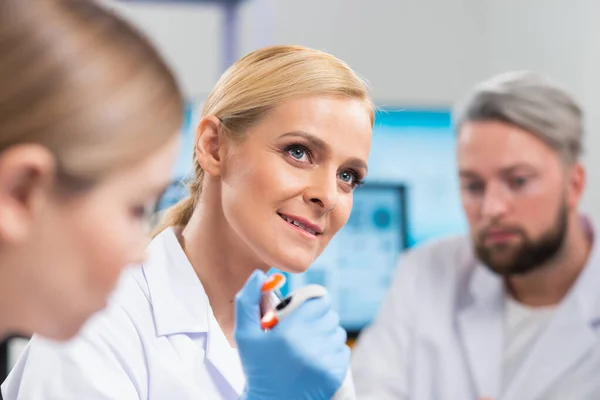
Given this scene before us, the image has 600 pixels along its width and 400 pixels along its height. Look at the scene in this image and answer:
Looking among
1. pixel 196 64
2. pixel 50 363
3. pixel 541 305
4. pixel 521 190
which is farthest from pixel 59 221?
pixel 196 64

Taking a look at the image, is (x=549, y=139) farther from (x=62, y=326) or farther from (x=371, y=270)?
(x=62, y=326)

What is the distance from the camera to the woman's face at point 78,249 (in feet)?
1.71

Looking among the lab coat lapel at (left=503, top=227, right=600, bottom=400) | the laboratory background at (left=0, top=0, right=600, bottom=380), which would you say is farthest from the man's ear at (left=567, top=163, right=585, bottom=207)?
the laboratory background at (left=0, top=0, right=600, bottom=380)

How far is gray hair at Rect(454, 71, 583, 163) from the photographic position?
5.71ft

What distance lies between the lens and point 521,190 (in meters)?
1.74

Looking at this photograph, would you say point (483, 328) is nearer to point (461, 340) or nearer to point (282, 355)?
point (461, 340)

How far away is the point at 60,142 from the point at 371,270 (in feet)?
6.55

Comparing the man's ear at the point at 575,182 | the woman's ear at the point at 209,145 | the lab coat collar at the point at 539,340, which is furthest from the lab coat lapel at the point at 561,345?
the woman's ear at the point at 209,145

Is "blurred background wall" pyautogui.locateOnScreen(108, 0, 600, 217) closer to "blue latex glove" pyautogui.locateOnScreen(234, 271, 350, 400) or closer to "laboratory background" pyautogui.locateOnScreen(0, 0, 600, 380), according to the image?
"laboratory background" pyautogui.locateOnScreen(0, 0, 600, 380)

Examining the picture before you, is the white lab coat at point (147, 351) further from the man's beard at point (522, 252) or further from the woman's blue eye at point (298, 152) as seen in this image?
the man's beard at point (522, 252)

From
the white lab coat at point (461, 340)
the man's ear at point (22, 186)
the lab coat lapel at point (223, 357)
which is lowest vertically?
the white lab coat at point (461, 340)

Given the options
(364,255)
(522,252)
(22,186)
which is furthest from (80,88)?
(364,255)

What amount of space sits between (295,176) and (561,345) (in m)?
1.05

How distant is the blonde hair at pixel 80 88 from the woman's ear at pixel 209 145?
36 cm
